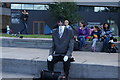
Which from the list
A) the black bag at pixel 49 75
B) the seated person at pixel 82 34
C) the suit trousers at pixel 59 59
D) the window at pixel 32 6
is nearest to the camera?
the black bag at pixel 49 75

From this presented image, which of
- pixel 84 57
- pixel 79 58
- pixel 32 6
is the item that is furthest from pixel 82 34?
pixel 32 6

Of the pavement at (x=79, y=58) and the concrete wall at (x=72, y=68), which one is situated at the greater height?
the pavement at (x=79, y=58)

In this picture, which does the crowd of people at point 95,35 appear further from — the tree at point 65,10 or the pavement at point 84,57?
the tree at point 65,10

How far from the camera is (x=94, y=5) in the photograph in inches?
1743

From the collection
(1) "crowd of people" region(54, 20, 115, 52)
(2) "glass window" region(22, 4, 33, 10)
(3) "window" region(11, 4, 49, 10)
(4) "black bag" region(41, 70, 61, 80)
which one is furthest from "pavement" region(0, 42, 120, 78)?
(2) "glass window" region(22, 4, 33, 10)

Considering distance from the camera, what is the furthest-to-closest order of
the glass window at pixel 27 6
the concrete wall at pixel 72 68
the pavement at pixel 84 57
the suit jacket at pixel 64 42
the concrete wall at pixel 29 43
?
the glass window at pixel 27 6, the concrete wall at pixel 29 43, the pavement at pixel 84 57, the concrete wall at pixel 72 68, the suit jacket at pixel 64 42

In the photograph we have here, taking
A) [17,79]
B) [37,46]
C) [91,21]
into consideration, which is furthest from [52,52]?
[91,21]

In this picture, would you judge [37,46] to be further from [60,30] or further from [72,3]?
[72,3]

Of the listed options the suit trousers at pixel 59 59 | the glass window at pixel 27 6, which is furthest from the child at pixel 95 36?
the glass window at pixel 27 6

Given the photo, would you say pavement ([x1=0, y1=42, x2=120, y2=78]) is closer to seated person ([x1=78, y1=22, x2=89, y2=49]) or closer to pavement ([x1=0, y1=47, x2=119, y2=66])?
pavement ([x1=0, y1=47, x2=119, y2=66])

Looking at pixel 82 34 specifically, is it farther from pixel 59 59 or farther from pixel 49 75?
pixel 49 75

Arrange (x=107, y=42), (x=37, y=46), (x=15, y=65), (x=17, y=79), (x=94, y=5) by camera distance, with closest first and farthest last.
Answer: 1. (x=17, y=79)
2. (x=15, y=65)
3. (x=107, y=42)
4. (x=37, y=46)
5. (x=94, y=5)

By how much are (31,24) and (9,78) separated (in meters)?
37.6

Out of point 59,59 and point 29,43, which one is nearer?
point 59,59
